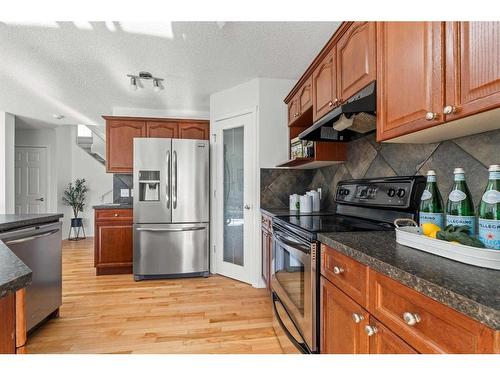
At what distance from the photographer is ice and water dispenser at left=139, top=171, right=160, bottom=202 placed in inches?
123

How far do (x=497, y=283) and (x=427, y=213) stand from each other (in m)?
0.61

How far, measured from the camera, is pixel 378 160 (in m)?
1.79

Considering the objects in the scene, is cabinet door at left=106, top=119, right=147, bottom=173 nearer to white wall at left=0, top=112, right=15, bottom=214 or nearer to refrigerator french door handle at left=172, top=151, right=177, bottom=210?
refrigerator french door handle at left=172, top=151, right=177, bottom=210

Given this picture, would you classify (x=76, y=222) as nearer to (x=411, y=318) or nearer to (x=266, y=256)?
(x=266, y=256)

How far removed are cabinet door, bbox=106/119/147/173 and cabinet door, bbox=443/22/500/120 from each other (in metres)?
3.65

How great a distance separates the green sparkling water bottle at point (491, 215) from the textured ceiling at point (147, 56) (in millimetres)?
1651

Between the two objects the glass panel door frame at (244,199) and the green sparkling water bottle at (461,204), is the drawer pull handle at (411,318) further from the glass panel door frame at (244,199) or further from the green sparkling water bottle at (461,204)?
the glass panel door frame at (244,199)

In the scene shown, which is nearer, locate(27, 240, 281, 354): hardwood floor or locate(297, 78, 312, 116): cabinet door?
locate(27, 240, 281, 354): hardwood floor

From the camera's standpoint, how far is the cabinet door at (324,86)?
1.79 meters

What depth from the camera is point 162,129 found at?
3803 millimetres

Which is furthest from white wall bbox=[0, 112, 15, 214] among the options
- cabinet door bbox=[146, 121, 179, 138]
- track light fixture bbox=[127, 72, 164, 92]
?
track light fixture bbox=[127, 72, 164, 92]

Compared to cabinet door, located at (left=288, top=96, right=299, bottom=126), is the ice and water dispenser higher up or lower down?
lower down
